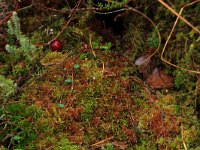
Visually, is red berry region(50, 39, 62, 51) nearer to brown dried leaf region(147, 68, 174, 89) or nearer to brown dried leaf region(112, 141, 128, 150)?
brown dried leaf region(147, 68, 174, 89)

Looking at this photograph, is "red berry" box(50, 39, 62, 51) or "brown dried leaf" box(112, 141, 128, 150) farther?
"red berry" box(50, 39, 62, 51)

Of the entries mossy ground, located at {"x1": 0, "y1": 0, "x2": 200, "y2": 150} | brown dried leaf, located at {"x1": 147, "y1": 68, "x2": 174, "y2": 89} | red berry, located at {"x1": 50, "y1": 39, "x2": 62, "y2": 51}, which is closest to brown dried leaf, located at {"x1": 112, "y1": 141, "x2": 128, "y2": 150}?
mossy ground, located at {"x1": 0, "y1": 0, "x2": 200, "y2": 150}

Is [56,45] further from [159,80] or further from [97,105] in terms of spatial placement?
[159,80]

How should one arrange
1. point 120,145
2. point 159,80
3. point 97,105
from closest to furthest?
point 120,145
point 97,105
point 159,80

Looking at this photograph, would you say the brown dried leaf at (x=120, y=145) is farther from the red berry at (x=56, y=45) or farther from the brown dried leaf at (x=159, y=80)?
the red berry at (x=56, y=45)

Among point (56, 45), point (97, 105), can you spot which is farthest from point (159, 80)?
point (56, 45)

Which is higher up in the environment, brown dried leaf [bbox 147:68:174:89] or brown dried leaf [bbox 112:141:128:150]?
brown dried leaf [bbox 147:68:174:89]

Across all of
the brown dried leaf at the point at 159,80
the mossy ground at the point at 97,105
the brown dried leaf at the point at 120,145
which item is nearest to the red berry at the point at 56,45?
the mossy ground at the point at 97,105
